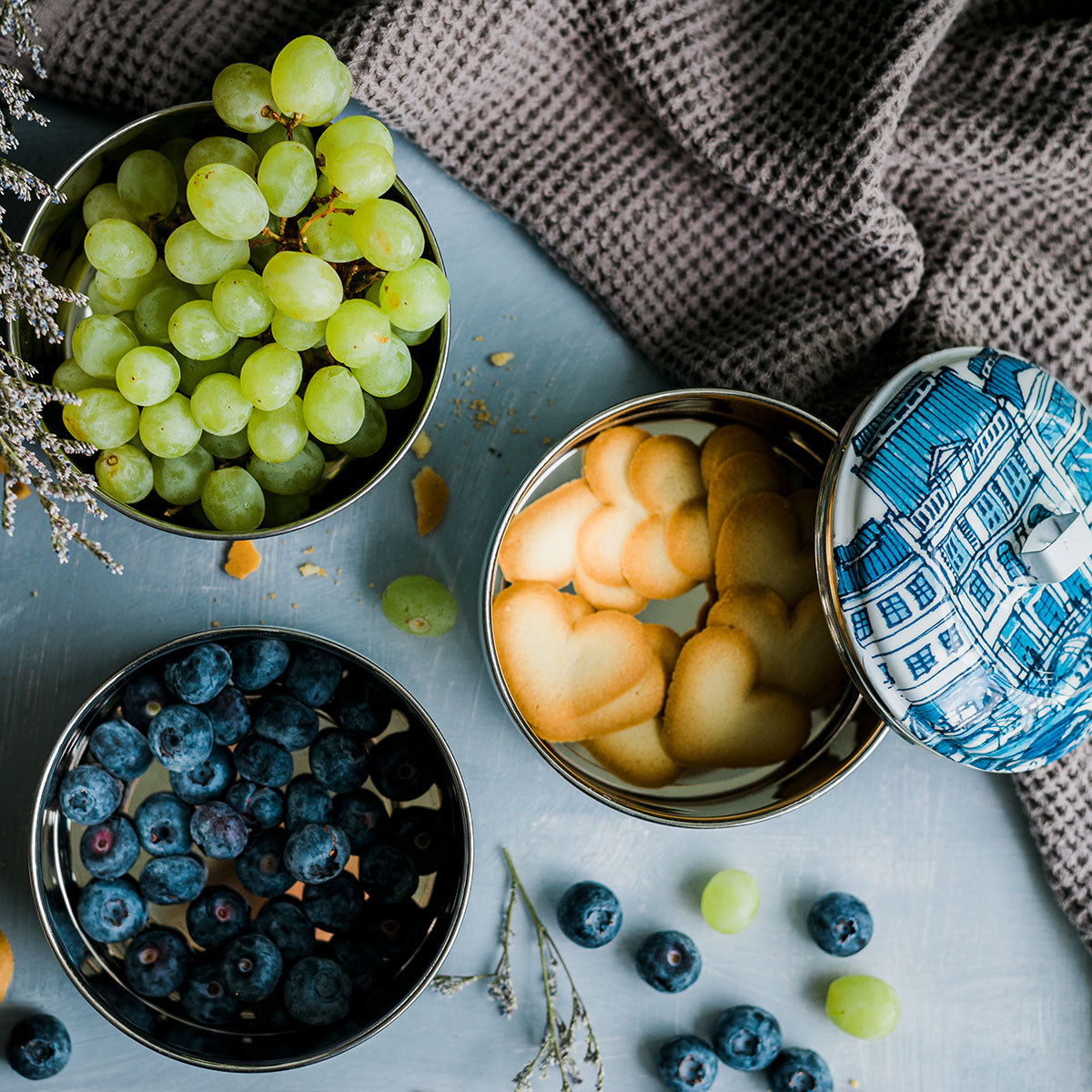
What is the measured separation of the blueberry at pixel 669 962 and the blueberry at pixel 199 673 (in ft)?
1.25

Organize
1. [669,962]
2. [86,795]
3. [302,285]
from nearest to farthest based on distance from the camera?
[302,285], [86,795], [669,962]

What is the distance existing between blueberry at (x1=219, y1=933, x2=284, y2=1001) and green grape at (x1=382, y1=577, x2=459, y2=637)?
238 mm

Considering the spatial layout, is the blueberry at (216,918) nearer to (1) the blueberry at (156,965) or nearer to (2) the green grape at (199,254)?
(1) the blueberry at (156,965)

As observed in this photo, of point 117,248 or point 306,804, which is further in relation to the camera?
point 306,804

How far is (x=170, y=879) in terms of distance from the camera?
64 cm

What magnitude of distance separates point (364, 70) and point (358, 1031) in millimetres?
646

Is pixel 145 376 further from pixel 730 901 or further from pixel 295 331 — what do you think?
pixel 730 901

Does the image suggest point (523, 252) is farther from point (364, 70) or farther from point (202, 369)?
point (202, 369)

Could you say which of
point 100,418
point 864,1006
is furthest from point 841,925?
point 100,418

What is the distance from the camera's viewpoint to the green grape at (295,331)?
0.55 meters

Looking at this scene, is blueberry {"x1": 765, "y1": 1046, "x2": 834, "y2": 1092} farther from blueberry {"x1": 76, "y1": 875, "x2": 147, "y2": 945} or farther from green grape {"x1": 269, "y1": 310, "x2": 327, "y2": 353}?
green grape {"x1": 269, "y1": 310, "x2": 327, "y2": 353}

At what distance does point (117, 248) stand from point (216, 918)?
44 cm

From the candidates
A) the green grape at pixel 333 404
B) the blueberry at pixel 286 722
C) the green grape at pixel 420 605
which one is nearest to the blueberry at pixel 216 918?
the blueberry at pixel 286 722

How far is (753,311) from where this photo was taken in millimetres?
725
